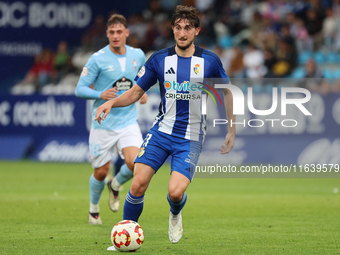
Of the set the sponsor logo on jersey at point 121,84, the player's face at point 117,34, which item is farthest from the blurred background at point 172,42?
the player's face at point 117,34

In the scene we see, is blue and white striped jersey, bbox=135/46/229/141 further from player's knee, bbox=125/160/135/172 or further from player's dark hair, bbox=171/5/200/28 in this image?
player's knee, bbox=125/160/135/172

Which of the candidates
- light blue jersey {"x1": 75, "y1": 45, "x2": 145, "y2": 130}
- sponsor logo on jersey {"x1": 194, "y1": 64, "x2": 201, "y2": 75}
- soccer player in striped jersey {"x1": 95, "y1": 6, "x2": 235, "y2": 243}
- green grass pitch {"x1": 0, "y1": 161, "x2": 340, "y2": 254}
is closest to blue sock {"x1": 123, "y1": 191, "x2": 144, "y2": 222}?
soccer player in striped jersey {"x1": 95, "y1": 6, "x2": 235, "y2": 243}

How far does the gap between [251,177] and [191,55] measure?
806 centimetres

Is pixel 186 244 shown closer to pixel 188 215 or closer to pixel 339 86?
pixel 188 215

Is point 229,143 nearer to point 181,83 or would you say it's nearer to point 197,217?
point 181,83

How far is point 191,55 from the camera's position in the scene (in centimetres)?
569

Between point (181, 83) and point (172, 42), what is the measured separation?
517 inches

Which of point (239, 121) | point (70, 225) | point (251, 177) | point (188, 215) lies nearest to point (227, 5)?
Result: point (239, 121)

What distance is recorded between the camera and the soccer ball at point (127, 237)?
529cm

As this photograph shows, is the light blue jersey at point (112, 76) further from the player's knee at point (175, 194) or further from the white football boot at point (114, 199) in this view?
the player's knee at point (175, 194)

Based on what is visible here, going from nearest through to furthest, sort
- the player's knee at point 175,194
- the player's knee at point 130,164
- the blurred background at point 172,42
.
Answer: the player's knee at point 175,194, the player's knee at point 130,164, the blurred background at point 172,42

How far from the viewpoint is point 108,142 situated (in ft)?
24.9

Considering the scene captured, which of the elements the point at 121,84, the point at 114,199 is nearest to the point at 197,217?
the point at 114,199

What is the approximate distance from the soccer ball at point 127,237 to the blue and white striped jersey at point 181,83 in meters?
1.06
